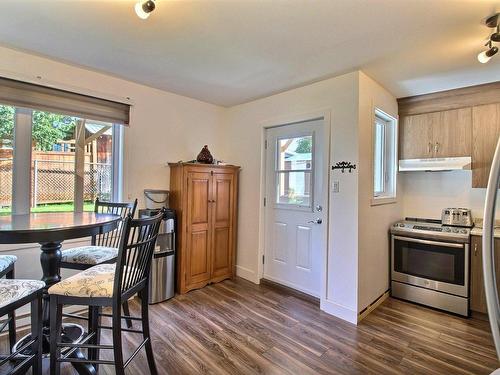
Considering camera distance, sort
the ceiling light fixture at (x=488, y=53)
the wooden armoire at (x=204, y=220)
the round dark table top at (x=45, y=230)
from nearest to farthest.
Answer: the round dark table top at (x=45, y=230), the ceiling light fixture at (x=488, y=53), the wooden armoire at (x=204, y=220)

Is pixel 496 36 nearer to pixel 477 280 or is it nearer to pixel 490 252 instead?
pixel 490 252

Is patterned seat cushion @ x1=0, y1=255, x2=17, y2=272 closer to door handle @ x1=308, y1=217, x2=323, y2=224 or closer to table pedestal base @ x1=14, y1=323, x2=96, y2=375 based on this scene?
table pedestal base @ x1=14, y1=323, x2=96, y2=375

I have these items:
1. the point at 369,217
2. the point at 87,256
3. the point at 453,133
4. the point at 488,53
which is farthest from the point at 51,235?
the point at 453,133

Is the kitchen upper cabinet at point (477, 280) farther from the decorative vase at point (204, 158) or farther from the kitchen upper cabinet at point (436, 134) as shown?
the decorative vase at point (204, 158)

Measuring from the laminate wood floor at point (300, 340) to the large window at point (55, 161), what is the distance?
4.32 ft

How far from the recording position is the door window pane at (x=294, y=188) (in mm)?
3105

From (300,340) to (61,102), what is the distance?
9.82ft

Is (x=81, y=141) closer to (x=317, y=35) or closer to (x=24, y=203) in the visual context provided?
(x=24, y=203)

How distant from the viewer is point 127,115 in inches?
116

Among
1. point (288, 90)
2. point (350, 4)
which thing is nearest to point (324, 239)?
point (288, 90)

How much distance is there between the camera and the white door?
9.72 feet

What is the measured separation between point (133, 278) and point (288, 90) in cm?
251

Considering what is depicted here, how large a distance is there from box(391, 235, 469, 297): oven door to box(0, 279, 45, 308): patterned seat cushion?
3.32 m

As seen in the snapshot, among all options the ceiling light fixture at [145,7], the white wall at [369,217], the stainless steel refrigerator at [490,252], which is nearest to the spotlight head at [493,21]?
the white wall at [369,217]
